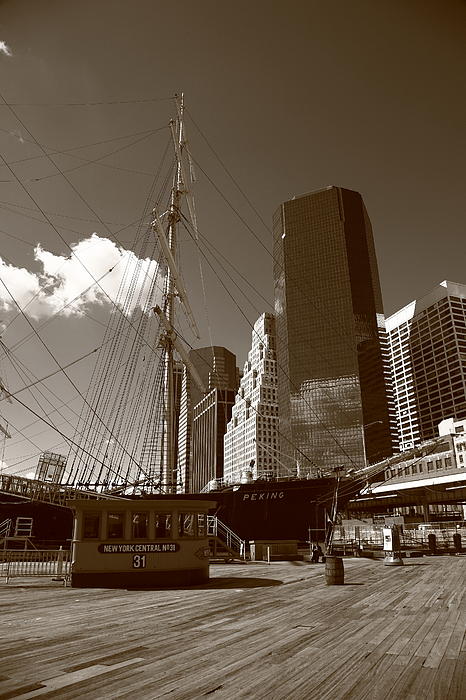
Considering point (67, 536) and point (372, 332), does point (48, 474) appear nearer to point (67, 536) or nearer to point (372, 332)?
point (67, 536)

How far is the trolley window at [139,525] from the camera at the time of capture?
15.1m

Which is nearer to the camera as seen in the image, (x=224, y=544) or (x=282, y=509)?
(x=224, y=544)

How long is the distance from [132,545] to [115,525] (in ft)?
2.82

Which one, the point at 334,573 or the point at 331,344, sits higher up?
the point at 331,344

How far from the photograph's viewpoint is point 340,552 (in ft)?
102

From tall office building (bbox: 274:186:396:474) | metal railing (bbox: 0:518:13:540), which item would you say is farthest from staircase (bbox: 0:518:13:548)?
tall office building (bbox: 274:186:396:474)

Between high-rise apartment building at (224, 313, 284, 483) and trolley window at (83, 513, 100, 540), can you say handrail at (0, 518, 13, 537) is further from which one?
high-rise apartment building at (224, 313, 284, 483)

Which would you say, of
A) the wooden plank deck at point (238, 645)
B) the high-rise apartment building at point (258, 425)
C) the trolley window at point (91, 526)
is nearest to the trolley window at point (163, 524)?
the trolley window at point (91, 526)

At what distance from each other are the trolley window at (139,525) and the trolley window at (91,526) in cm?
112

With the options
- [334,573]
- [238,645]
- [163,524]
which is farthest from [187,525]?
[238,645]

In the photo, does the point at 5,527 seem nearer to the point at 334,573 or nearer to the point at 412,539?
the point at 334,573

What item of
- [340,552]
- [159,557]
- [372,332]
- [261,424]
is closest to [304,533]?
[340,552]

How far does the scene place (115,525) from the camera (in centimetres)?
1505

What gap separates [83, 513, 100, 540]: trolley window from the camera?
1483 cm
